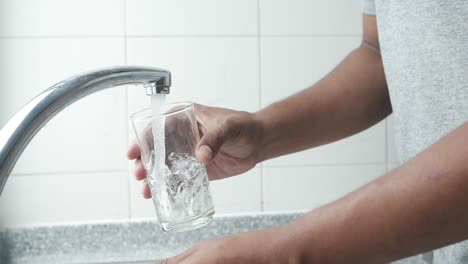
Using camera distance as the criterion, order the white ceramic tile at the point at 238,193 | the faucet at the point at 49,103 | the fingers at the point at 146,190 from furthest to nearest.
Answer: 1. the white ceramic tile at the point at 238,193
2. the fingers at the point at 146,190
3. the faucet at the point at 49,103

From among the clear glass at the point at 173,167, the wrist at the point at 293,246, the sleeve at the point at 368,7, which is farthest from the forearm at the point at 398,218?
the sleeve at the point at 368,7

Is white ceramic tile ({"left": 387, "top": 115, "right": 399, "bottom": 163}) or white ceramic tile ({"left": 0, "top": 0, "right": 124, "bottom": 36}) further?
white ceramic tile ({"left": 387, "top": 115, "right": 399, "bottom": 163})

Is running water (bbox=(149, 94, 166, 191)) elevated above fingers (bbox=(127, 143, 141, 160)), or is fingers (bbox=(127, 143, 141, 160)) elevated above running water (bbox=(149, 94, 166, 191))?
running water (bbox=(149, 94, 166, 191))

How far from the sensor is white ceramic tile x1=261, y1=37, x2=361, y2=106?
140 centimetres

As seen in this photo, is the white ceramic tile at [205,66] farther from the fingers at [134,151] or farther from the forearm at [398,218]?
the forearm at [398,218]

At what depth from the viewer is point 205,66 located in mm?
1371

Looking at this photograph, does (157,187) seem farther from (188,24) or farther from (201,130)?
(188,24)

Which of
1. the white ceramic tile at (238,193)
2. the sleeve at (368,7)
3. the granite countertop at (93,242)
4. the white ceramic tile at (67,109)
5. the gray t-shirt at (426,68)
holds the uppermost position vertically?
the sleeve at (368,7)

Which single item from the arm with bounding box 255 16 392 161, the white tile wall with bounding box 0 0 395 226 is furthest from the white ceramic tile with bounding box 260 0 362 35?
the arm with bounding box 255 16 392 161

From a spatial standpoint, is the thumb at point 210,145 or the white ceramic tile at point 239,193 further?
the white ceramic tile at point 239,193

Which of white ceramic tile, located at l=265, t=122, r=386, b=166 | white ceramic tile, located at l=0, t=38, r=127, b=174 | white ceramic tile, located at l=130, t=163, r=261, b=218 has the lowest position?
white ceramic tile, located at l=130, t=163, r=261, b=218

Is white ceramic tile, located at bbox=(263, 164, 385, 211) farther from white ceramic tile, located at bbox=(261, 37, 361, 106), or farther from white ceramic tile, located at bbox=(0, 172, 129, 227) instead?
white ceramic tile, located at bbox=(0, 172, 129, 227)

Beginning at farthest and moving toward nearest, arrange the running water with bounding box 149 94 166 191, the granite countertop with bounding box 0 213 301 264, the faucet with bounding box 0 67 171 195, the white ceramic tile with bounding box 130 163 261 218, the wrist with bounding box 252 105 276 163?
1. the white ceramic tile with bounding box 130 163 261 218
2. the granite countertop with bounding box 0 213 301 264
3. the wrist with bounding box 252 105 276 163
4. the running water with bounding box 149 94 166 191
5. the faucet with bounding box 0 67 171 195

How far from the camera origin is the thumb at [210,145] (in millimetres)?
640
